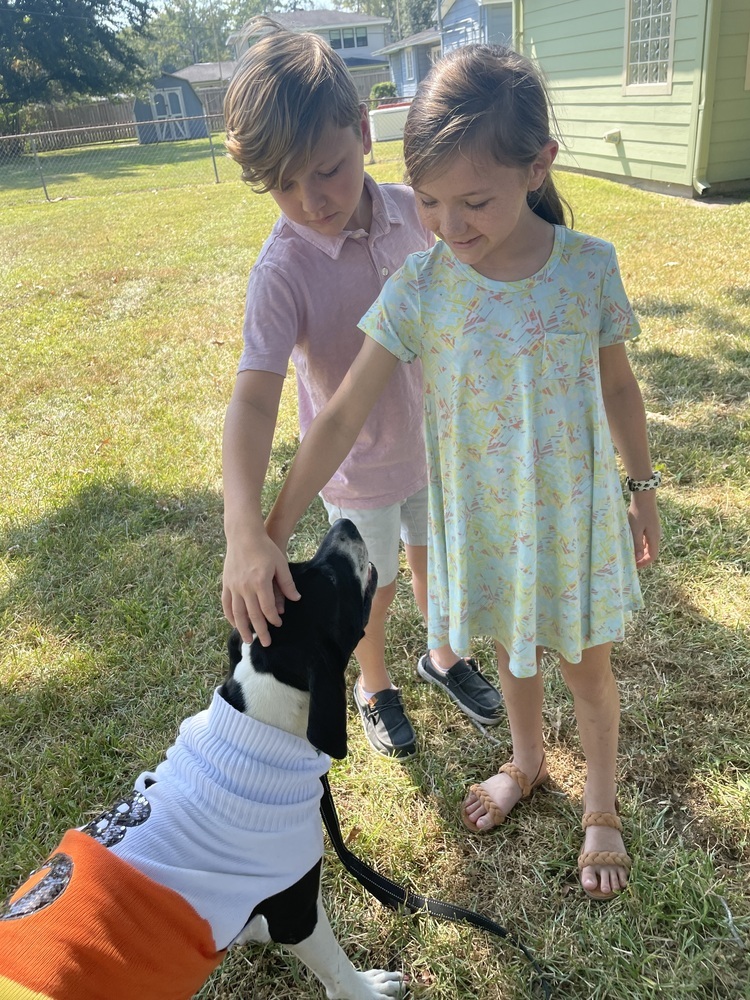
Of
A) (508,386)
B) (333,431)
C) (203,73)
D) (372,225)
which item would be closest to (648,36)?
(372,225)

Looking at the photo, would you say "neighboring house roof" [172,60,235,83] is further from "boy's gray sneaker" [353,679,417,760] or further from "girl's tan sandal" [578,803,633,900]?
"girl's tan sandal" [578,803,633,900]

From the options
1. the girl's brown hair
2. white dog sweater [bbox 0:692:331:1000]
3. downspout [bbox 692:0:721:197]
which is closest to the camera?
white dog sweater [bbox 0:692:331:1000]

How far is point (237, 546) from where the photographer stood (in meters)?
1.51

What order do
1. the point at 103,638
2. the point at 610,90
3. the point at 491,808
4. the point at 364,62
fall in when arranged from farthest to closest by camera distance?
the point at 364,62, the point at 610,90, the point at 103,638, the point at 491,808

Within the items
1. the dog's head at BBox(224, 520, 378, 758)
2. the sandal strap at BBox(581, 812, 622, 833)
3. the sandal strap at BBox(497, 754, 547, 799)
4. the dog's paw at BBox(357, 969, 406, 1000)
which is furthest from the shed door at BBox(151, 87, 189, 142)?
the dog's paw at BBox(357, 969, 406, 1000)

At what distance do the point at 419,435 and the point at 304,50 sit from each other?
102cm

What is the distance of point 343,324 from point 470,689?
137cm

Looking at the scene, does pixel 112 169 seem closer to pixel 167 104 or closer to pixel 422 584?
pixel 422 584

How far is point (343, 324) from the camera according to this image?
6.16 ft

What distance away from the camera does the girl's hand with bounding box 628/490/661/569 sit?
1.85m

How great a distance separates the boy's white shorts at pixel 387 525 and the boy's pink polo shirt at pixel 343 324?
0.14 ft

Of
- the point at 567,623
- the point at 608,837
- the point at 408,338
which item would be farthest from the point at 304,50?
the point at 608,837

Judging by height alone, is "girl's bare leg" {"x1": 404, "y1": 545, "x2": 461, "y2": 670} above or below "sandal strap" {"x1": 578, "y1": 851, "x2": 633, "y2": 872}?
above

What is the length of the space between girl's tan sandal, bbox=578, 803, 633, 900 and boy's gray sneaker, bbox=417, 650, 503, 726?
0.52m
